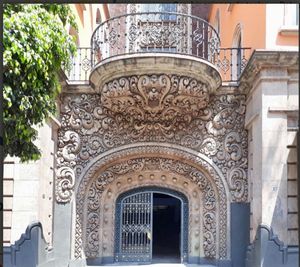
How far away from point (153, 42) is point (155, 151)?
5.52ft

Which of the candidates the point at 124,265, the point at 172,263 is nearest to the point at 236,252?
the point at 172,263

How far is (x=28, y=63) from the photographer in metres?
3.38

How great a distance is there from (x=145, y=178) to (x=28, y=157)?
3857 mm

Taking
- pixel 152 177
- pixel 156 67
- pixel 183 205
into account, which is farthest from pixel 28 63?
pixel 183 205

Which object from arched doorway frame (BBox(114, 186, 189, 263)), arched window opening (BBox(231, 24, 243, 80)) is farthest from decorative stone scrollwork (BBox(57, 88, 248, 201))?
arched doorway frame (BBox(114, 186, 189, 263))

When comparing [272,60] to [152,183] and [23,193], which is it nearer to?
[152,183]

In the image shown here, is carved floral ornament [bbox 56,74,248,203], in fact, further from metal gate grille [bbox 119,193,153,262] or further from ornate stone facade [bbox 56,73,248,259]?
metal gate grille [bbox 119,193,153,262]

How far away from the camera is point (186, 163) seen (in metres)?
7.56

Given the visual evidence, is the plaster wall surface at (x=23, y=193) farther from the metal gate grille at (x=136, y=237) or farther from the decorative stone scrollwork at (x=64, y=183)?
the metal gate grille at (x=136, y=237)

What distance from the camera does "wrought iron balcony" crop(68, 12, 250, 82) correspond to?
7.43 m

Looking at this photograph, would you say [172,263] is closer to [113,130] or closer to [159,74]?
[113,130]

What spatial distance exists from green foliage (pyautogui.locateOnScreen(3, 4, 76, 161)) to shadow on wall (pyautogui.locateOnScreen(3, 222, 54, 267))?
228 centimetres

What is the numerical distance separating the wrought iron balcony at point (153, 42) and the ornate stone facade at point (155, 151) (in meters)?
0.74

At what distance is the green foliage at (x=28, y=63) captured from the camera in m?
3.30
